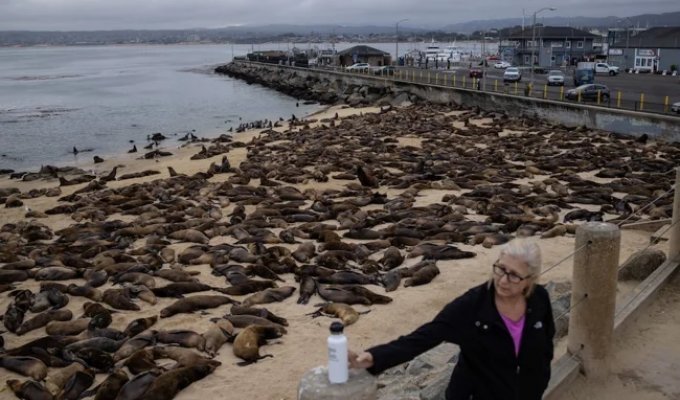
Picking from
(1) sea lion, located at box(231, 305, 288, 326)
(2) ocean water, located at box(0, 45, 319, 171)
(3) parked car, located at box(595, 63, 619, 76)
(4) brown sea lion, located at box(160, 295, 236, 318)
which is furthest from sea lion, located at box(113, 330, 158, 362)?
(3) parked car, located at box(595, 63, 619, 76)

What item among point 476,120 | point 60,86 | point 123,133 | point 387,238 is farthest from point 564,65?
point 387,238

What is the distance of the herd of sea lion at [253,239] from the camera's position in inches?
383

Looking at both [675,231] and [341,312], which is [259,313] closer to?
[341,312]

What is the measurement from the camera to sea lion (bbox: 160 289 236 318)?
1116cm

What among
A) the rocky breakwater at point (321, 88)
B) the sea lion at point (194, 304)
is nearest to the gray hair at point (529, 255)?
the sea lion at point (194, 304)

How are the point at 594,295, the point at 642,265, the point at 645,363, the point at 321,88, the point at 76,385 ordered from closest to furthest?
the point at 594,295, the point at 645,363, the point at 76,385, the point at 642,265, the point at 321,88

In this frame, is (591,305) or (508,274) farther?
(591,305)

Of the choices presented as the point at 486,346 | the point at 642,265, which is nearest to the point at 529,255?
the point at 486,346

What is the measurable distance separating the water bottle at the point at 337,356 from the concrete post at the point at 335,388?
0.04 meters

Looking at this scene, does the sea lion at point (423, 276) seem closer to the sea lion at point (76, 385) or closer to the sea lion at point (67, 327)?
the sea lion at point (67, 327)

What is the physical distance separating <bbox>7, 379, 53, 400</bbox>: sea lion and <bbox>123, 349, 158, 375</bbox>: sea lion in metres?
1.07

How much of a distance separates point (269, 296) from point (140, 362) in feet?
10.0

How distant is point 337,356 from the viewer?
12.0 ft

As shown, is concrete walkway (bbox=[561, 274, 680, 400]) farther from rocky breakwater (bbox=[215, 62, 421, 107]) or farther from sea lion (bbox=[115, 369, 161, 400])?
rocky breakwater (bbox=[215, 62, 421, 107])
